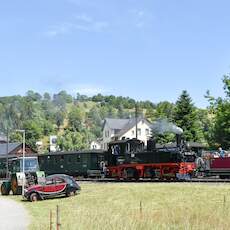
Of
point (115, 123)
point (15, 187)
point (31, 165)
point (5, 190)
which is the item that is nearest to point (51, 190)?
point (15, 187)

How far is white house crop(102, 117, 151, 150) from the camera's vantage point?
119 meters

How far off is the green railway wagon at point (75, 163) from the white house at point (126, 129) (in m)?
54.5

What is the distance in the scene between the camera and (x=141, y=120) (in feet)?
399

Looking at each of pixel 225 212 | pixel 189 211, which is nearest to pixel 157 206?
pixel 189 211

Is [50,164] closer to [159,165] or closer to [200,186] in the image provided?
[159,165]

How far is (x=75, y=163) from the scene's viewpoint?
5578cm

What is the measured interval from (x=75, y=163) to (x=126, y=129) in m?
64.7

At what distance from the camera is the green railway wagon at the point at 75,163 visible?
5409cm

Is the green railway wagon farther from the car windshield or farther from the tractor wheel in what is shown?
the tractor wheel

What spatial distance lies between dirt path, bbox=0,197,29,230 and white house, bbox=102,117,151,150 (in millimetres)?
83086

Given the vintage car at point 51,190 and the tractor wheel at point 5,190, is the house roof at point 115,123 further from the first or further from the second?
the vintage car at point 51,190

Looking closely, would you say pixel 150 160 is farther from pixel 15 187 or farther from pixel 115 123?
pixel 115 123

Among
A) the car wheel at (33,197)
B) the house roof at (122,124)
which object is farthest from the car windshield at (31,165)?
the house roof at (122,124)

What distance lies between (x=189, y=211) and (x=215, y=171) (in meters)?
20.8
